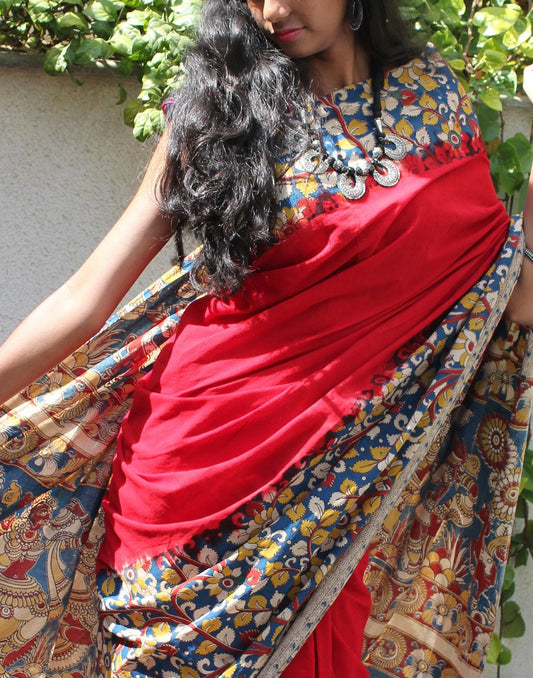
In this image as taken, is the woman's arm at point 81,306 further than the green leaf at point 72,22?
No

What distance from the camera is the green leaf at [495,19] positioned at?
221cm

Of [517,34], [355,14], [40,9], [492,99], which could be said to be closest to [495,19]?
[517,34]

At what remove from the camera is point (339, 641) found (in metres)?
1.55

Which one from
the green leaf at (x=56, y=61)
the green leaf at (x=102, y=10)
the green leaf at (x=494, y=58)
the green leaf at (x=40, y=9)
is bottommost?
the green leaf at (x=494, y=58)

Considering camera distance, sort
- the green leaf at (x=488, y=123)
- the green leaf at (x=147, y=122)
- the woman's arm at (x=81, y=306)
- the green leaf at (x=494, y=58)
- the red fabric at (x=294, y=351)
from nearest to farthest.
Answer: the red fabric at (x=294, y=351) < the woman's arm at (x=81, y=306) < the green leaf at (x=147, y=122) < the green leaf at (x=494, y=58) < the green leaf at (x=488, y=123)

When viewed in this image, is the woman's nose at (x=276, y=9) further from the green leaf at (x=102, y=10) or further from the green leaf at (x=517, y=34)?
the green leaf at (x=517, y=34)

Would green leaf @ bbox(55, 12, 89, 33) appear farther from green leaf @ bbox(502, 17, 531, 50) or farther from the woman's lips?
green leaf @ bbox(502, 17, 531, 50)

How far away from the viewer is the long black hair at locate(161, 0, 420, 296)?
4.96 feet

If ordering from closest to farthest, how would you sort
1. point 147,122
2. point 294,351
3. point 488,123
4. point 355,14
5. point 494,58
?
point 294,351 < point 355,14 < point 147,122 < point 494,58 < point 488,123

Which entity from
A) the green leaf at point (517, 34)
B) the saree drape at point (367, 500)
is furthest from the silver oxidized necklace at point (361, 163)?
the green leaf at point (517, 34)

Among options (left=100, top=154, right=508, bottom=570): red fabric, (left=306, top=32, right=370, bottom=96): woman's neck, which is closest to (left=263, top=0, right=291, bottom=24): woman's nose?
(left=306, top=32, right=370, bottom=96): woman's neck

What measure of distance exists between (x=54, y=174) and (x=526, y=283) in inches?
51.5

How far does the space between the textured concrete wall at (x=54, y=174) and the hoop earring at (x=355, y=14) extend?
34.0 inches

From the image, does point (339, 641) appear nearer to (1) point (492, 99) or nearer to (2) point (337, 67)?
(2) point (337, 67)
